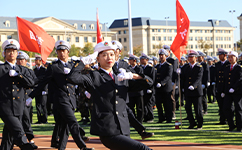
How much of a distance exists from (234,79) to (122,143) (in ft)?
21.4

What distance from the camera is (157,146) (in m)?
8.78

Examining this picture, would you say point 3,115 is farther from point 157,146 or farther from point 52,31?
point 52,31

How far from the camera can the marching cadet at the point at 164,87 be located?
1282 centimetres

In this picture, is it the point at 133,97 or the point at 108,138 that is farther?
the point at 133,97

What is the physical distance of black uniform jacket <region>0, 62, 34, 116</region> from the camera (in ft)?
23.1

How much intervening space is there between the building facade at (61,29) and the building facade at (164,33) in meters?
17.8

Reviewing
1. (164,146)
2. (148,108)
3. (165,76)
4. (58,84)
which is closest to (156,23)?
(148,108)

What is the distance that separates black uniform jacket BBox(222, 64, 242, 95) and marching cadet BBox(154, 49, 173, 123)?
94.7 inches

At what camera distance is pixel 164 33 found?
131625 millimetres

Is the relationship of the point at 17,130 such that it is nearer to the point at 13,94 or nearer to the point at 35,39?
the point at 13,94

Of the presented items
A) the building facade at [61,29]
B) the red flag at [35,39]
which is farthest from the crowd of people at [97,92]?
the building facade at [61,29]

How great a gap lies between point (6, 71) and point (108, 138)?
3.02 m

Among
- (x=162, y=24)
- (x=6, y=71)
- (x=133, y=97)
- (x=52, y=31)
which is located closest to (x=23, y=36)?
(x=6, y=71)

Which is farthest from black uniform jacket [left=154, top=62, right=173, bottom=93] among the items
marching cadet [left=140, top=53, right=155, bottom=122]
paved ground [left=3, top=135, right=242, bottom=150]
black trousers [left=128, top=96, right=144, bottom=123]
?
paved ground [left=3, top=135, right=242, bottom=150]
